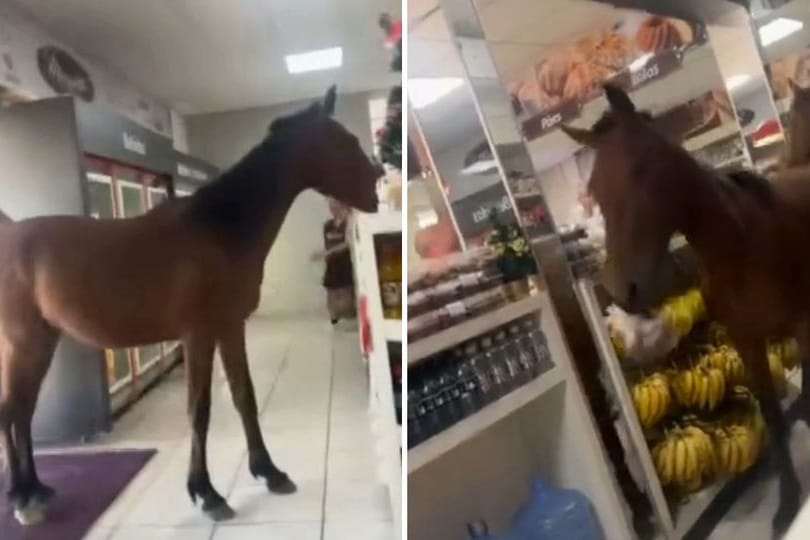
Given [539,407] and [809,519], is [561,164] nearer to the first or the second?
[539,407]

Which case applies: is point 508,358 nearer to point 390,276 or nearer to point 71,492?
point 390,276

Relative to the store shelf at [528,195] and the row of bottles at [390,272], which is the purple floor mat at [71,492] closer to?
the row of bottles at [390,272]

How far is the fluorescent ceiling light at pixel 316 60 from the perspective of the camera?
48.3 inches

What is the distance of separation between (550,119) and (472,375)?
1.34 ft

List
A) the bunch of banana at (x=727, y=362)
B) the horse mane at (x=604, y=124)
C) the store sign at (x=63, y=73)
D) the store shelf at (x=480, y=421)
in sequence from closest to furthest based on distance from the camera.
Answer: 1. the store sign at (x=63, y=73)
2. the store shelf at (x=480, y=421)
3. the horse mane at (x=604, y=124)
4. the bunch of banana at (x=727, y=362)

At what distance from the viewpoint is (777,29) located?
146 cm

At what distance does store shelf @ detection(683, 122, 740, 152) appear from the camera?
137 centimetres

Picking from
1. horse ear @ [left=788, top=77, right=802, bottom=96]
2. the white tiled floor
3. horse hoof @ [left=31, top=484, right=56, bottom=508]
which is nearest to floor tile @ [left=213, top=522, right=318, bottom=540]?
the white tiled floor

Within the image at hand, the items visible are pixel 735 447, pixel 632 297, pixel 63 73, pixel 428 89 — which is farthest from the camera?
pixel 735 447

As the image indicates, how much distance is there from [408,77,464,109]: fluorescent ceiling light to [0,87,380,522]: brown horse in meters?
0.11

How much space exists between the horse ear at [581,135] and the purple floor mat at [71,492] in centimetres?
78

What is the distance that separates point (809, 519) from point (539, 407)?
0.55 metres

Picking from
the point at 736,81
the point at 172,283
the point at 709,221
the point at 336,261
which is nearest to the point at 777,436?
the point at 709,221

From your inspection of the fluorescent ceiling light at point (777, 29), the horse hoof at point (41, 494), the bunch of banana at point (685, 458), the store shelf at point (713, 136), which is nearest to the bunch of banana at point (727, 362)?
the bunch of banana at point (685, 458)
